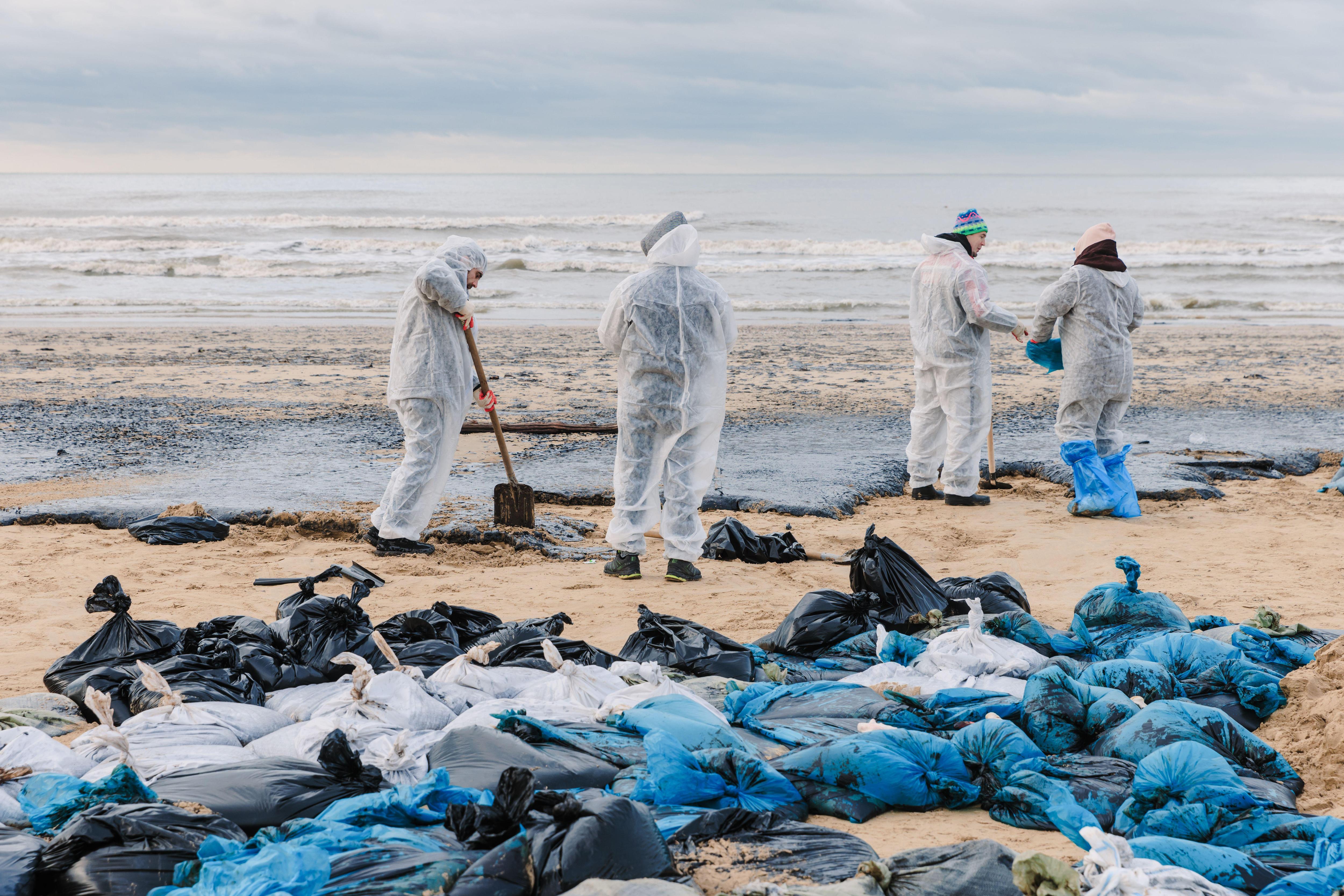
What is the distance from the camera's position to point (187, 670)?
351 cm

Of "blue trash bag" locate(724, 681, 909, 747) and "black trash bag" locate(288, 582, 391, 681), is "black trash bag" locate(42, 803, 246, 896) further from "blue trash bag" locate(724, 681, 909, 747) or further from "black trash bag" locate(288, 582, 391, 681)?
"blue trash bag" locate(724, 681, 909, 747)

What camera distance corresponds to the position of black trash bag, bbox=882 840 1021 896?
2.09 meters

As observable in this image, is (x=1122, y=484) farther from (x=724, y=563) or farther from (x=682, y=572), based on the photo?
(x=682, y=572)

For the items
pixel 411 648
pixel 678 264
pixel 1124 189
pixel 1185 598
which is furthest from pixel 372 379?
pixel 1124 189

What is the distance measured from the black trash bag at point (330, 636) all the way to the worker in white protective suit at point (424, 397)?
1.78 metres

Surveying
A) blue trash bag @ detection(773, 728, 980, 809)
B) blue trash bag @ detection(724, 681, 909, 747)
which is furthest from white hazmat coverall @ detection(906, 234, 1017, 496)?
blue trash bag @ detection(773, 728, 980, 809)

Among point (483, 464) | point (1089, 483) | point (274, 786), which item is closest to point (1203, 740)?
point (274, 786)

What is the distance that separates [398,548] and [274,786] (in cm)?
327

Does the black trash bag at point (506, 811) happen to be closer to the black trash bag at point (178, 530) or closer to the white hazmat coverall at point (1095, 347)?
the black trash bag at point (178, 530)

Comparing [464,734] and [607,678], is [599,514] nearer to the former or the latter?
[607,678]

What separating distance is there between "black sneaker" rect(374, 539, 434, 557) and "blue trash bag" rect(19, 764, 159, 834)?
10.5ft

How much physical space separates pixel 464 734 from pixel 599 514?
12.9ft

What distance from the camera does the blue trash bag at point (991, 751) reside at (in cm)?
284

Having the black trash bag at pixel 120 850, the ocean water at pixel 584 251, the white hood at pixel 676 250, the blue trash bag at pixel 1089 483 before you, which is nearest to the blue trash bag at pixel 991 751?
the black trash bag at pixel 120 850
